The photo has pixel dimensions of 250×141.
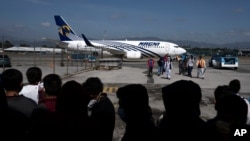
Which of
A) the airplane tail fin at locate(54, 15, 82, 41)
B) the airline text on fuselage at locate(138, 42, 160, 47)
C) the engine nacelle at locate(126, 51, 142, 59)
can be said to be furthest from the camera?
the airplane tail fin at locate(54, 15, 82, 41)

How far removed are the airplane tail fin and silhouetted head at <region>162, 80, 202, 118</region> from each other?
46.9 m

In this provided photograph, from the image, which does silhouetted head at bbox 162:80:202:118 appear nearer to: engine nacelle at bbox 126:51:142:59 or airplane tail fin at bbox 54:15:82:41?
engine nacelle at bbox 126:51:142:59

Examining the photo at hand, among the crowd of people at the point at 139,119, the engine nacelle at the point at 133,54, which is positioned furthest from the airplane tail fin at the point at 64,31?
the crowd of people at the point at 139,119

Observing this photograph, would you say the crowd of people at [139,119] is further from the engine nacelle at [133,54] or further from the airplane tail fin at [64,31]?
the airplane tail fin at [64,31]

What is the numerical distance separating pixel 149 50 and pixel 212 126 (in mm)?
43684

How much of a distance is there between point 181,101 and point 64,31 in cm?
4817

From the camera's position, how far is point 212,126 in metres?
2.79

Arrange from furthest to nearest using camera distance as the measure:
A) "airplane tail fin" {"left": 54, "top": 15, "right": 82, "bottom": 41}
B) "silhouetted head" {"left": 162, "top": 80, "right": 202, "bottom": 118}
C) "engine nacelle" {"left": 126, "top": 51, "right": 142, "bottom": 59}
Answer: "airplane tail fin" {"left": 54, "top": 15, "right": 82, "bottom": 41}
"engine nacelle" {"left": 126, "top": 51, "right": 142, "bottom": 59}
"silhouetted head" {"left": 162, "top": 80, "right": 202, "bottom": 118}

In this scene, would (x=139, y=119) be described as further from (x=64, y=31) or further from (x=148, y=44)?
(x=64, y=31)

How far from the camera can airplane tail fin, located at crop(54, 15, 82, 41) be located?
48.5 metres

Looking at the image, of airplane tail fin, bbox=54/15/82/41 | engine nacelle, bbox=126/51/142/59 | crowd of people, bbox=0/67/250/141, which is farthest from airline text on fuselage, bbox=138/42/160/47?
crowd of people, bbox=0/67/250/141

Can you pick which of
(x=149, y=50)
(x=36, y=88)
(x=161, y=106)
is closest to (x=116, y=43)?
(x=149, y=50)

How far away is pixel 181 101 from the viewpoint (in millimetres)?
2582

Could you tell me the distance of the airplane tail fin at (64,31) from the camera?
48484 mm
